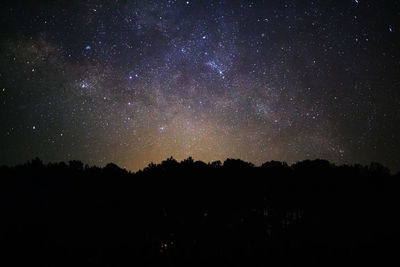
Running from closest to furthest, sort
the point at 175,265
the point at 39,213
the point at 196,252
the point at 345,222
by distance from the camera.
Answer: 1. the point at 39,213
2. the point at 175,265
3. the point at 196,252
4. the point at 345,222

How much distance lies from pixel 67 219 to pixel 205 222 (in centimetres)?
1030

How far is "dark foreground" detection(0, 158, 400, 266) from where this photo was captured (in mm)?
16203

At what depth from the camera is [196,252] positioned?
19.7m

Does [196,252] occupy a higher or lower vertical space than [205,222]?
lower

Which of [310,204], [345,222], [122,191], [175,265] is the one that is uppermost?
[122,191]

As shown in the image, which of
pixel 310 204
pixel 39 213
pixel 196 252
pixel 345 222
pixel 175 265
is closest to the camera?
pixel 39 213

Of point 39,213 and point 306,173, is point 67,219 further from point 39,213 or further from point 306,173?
point 306,173

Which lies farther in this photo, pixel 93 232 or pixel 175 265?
pixel 175 265

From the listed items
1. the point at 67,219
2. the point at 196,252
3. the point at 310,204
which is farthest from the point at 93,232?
the point at 310,204

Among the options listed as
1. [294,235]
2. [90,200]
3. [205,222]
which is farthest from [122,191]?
[294,235]

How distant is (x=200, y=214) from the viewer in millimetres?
21625

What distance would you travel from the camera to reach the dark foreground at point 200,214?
1620 centimetres

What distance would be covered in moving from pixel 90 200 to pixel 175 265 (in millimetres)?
7537

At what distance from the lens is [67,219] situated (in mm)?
16844
